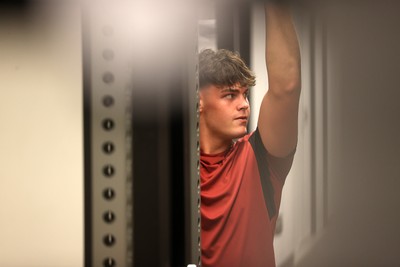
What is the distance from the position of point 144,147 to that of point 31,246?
504mm

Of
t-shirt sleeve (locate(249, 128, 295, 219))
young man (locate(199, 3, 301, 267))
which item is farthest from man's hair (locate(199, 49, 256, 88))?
t-shirt sleeve (locate(249, 128, 295, 219))

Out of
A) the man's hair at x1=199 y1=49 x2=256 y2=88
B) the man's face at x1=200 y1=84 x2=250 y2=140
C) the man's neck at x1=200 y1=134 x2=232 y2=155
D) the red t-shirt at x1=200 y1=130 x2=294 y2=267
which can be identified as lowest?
the red t-shirt at x1=200 y1=130 x2=294 y2=267

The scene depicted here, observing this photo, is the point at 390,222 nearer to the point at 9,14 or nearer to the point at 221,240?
the point at 221,240

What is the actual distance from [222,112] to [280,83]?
117mm

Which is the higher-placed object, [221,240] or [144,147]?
[144,147]

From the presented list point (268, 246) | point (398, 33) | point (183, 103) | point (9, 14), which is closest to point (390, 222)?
point (268, 246)

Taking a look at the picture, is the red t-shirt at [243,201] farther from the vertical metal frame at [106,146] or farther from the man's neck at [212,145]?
the vertical metal frame at [106,146]

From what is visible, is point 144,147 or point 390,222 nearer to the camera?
point 144,147

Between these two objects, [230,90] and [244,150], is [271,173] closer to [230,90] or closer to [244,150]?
[244,150]

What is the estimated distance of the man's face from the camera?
0.82 metres

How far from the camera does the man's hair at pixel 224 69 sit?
81 cm

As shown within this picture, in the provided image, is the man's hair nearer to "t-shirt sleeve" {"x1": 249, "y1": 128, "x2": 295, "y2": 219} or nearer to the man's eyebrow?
the man's eyebrow

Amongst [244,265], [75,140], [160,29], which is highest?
[160,29]

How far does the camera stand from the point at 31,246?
0.90 m
